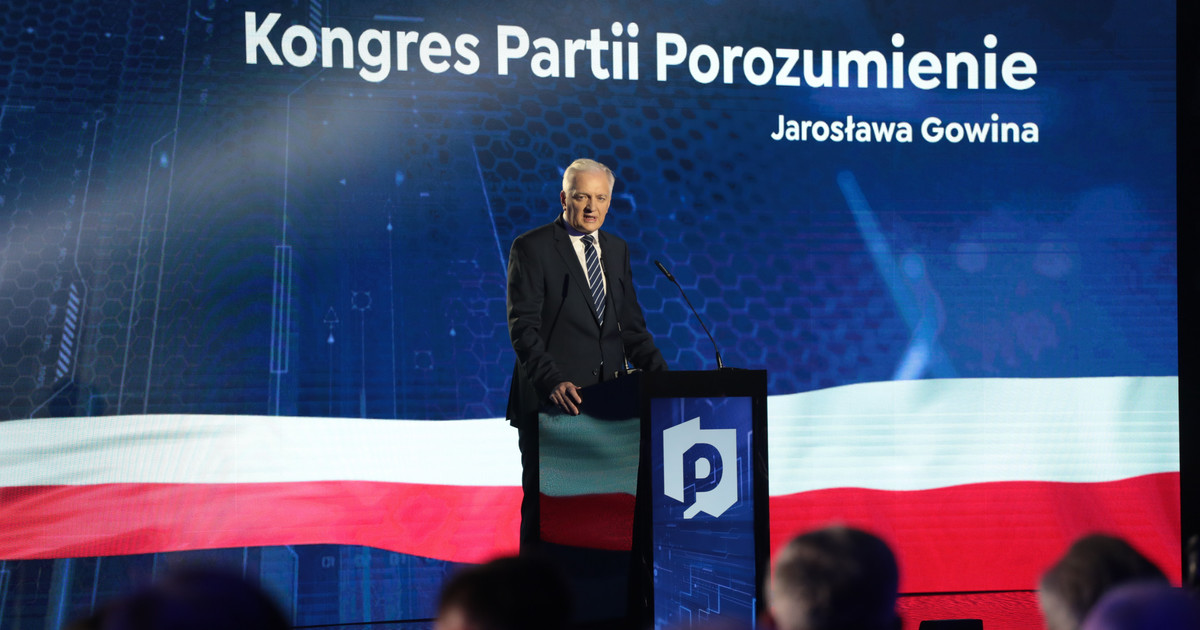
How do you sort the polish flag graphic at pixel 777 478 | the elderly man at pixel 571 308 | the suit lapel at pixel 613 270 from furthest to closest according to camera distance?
the polish flag graphic at pixel 777 478 → the suit lapel at pixel 613 270 → the elderly man at pixel 571 308

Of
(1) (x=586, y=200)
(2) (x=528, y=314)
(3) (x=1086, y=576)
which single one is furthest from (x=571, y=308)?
(3) (x=1086, y=576)

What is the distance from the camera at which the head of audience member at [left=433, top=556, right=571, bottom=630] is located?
0.81m

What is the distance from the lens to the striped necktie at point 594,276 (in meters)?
3.42

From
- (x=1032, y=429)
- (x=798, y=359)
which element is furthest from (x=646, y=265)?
(x=1032, y=429)

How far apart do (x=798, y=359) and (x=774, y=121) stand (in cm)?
108

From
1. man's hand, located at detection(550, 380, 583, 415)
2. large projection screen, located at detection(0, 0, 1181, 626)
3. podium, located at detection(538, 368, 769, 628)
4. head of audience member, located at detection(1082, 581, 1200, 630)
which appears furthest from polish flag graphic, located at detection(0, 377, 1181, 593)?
head of audience member, located at detection(1082, 581, 1200, 630)

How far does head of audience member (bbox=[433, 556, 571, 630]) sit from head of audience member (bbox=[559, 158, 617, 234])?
2710mm

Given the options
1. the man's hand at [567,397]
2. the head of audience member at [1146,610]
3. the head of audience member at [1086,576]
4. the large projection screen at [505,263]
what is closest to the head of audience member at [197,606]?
the head of audience member at [1146,610]

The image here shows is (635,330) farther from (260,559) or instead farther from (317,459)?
(260,559)

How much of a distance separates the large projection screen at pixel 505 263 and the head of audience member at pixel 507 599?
328 cm

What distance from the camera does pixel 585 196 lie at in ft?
11.5

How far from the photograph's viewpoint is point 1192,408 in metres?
4.75

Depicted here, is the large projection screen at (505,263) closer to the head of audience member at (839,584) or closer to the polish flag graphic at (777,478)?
the polish flag graphic at (777,478)

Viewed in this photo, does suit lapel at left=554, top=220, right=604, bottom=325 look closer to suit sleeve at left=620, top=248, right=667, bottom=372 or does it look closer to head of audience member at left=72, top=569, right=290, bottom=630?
suit sleeve at left=620, top=248, right=667, bottom=372
